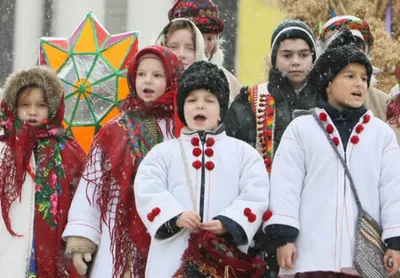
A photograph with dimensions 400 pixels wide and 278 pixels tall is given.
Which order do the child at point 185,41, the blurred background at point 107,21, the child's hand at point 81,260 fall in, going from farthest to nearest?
the blurred background at point 107,21 < the child at point 185,41 < the child's hand at point 81,260

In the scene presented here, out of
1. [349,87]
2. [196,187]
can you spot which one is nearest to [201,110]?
[196,187]

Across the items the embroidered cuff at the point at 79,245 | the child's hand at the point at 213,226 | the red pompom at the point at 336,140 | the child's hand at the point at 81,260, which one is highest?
the red pompom at the point at 336,140

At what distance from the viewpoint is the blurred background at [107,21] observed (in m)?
16.4

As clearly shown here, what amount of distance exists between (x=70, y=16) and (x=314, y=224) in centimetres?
1338

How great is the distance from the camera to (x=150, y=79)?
521 cm

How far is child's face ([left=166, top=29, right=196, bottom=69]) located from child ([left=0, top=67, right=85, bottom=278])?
752 mm

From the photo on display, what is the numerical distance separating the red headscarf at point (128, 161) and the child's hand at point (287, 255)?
75cm

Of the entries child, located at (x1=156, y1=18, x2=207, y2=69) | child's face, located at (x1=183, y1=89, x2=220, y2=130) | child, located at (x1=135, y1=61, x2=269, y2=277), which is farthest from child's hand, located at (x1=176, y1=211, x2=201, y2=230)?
child, located at (x1=156, y1=18, x2=207, y2=69)

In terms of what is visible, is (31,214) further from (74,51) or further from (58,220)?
(74,51)

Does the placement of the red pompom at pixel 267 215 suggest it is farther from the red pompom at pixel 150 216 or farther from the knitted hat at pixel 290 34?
the knitted hat at pixel 290 34

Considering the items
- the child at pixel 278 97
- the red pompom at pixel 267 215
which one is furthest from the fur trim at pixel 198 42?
the red pompom at pixel 267 215

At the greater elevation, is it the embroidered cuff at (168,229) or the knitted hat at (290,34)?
the knitted hat at (290,34)

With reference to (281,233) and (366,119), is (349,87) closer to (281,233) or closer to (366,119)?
(366,119)

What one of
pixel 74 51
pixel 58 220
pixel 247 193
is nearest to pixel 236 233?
pixel 247 193
